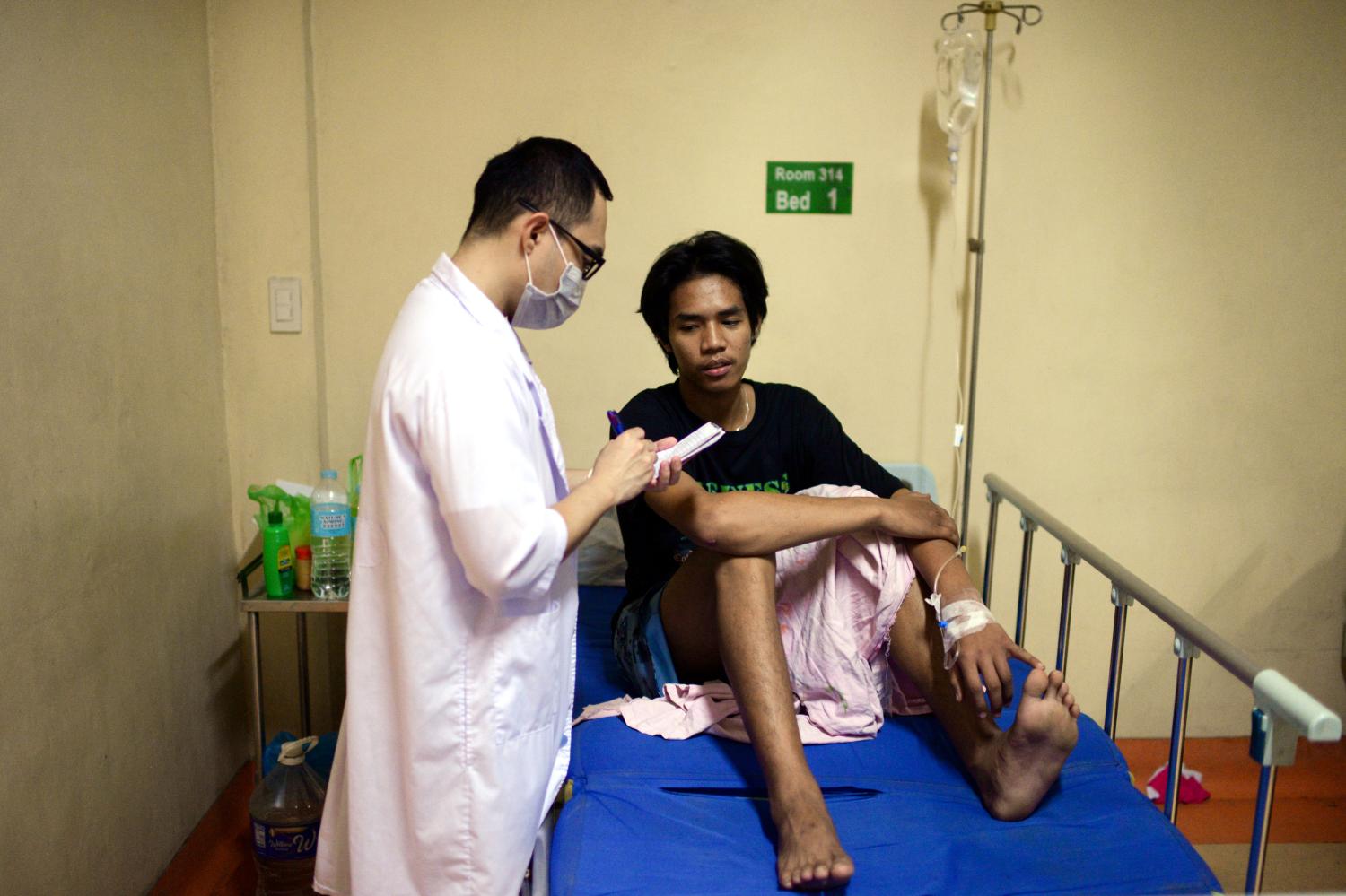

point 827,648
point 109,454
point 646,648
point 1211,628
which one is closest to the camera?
point 827,648

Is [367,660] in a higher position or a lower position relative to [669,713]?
higher

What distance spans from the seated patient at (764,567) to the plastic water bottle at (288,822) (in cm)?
84

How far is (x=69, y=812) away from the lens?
2010 millimetres

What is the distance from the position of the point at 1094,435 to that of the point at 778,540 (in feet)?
5.23

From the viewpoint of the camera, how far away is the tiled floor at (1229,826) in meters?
2.43

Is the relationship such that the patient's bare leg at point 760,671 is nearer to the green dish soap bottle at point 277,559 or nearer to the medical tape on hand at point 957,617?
the medical tape on hand at point 957,617

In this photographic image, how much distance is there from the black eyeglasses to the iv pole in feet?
5.03

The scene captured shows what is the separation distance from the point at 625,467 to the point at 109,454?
1331 mm

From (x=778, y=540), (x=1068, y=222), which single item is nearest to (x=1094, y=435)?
(x=1068, y=222)

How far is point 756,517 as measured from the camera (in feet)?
6.06

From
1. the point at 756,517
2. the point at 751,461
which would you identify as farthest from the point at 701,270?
the point at 756,517

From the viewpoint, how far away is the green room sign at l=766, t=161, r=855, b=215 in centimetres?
286

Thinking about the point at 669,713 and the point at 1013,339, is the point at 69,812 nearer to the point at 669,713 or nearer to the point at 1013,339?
the point at 669,713

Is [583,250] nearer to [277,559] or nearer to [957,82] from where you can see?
[277,559]
